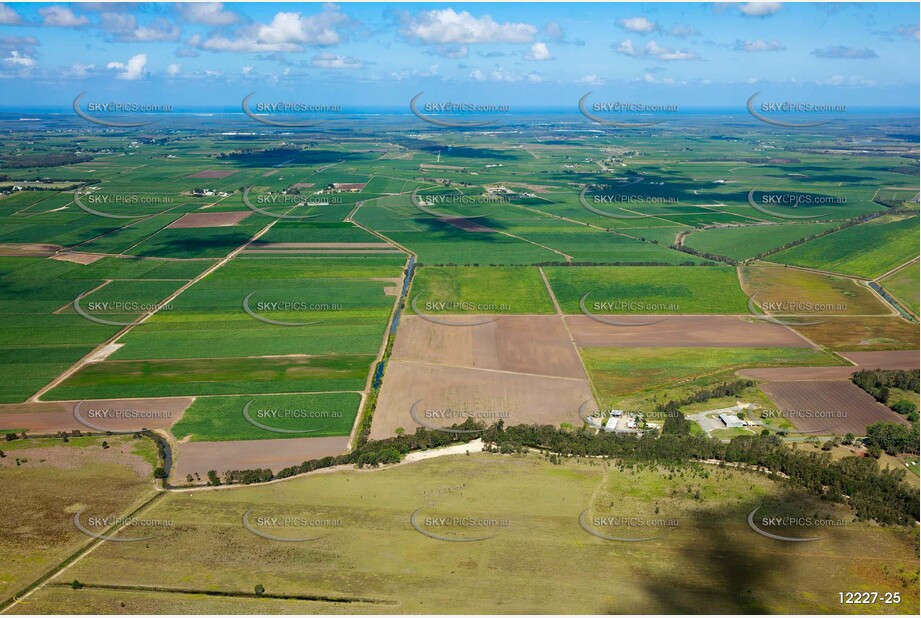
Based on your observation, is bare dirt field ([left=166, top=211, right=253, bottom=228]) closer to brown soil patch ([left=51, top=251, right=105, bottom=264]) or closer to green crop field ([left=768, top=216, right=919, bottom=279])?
brown soil patch ([left=51, top=251, right=105, bottom=264])

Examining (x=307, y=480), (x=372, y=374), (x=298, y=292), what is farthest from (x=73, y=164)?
(x=307, y=480)

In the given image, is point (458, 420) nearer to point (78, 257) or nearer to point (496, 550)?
point (496, 550)

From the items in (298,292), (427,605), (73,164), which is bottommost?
(427,605)

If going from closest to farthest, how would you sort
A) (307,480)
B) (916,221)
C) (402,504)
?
(402,504)
(307,480)
(916,221)

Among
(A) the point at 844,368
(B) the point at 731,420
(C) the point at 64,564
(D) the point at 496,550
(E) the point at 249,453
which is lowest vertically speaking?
(C) the point at 64,564

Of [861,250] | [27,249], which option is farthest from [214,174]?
[861,250]

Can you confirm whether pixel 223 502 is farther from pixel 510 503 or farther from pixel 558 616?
pixel 558 616

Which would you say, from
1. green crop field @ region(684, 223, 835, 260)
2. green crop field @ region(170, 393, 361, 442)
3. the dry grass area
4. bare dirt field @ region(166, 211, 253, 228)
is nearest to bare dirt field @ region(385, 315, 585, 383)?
green crop field @ region(170, 393, 361, 442)
